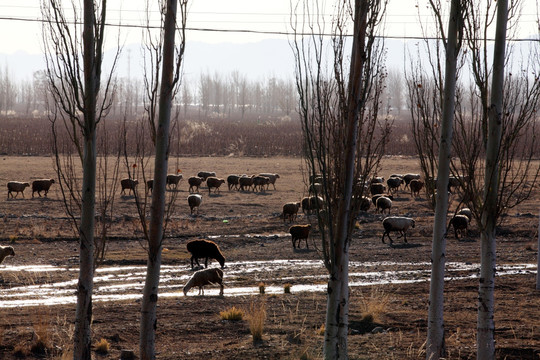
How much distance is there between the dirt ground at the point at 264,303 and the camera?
10.4m

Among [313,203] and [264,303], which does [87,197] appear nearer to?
[264,303]

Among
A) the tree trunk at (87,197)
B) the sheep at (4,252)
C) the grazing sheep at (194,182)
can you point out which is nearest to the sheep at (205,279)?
the sheep at (4,252)

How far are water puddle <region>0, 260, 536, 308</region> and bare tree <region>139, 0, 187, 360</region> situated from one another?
24.2 feet

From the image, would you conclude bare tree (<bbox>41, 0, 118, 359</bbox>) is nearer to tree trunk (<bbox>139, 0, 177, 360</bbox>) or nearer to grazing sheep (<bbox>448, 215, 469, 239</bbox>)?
tree trunk (<bbox>139, 0, 177, 360</bbox>)

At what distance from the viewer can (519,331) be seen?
1106 centimetres

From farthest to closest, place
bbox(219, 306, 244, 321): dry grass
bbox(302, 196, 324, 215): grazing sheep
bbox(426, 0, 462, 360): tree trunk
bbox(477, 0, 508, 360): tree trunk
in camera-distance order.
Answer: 1. bbox(219, 306, 244, 321): dry grass
2. bbox(426, 0, 462, 360): tree trunk
3. bbox(477, 0, 508, 360): tree trunk
4. bbox(302, 196, 324, 215): grazing sheep

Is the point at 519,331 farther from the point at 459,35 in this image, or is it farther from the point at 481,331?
the point at 459,35

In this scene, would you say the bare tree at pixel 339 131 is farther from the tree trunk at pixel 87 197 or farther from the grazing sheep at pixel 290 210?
the grazing sheep at pixel 290 210

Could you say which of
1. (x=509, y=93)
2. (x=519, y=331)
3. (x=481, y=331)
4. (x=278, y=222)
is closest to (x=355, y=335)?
(x=519, y=331)

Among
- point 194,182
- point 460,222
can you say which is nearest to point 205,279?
point 460,222

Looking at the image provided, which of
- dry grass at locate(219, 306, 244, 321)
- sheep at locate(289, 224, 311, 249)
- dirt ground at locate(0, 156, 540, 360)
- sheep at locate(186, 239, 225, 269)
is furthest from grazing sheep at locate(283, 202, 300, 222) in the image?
dry grass at locate(219, 306, 244, 321)

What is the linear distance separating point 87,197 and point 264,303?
5942mm

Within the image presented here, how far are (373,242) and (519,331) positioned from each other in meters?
13.1

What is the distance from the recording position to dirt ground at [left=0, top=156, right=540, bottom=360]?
10.4 m
